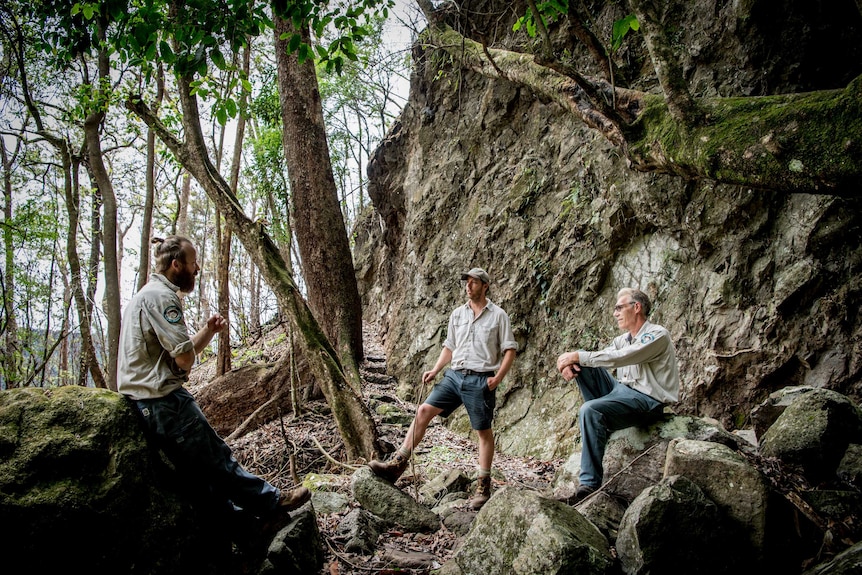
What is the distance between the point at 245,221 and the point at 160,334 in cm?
309

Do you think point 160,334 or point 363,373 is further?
point 363,373

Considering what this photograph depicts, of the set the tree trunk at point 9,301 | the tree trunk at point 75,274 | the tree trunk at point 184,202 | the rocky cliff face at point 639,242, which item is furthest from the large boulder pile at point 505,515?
the tree trunk at point 184,202

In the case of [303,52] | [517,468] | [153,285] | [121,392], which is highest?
[303,52]

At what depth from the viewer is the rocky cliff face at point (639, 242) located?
4625 millimetres

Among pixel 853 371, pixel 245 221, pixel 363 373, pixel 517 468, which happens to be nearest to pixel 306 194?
pixel 245 221

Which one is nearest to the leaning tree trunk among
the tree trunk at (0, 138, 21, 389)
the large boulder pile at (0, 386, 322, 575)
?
the large boulder pile at (0, 386, 322, 575)

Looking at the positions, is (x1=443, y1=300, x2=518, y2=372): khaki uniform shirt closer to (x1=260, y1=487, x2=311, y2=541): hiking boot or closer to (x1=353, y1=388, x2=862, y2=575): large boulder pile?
(x1=353, y1=388, x2=862, y2=575): large boulder pile

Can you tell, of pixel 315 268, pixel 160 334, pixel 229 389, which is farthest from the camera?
pixel 315 268

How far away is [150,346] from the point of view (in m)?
2.93

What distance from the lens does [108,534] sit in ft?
8.18

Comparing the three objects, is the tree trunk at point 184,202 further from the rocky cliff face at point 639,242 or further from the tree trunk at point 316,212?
the rocky cliff face at point 639,242

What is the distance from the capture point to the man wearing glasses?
3947 mm

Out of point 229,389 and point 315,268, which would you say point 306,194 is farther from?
point 229,389

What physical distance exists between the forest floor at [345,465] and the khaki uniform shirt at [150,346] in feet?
5.29
